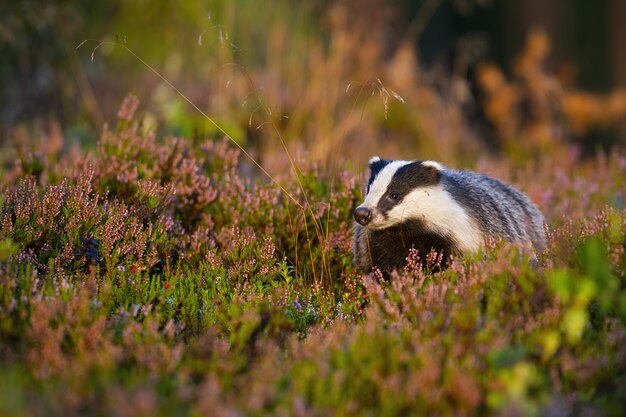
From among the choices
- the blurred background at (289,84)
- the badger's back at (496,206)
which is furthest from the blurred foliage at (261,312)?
the blurred background at (289,84)

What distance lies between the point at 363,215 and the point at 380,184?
1.07ft

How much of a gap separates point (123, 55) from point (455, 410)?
10986 millimetres

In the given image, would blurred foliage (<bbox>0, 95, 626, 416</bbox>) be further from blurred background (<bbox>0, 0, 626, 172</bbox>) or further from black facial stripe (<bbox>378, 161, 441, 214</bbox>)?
blurred background (<bbox>0, 0, 626, 172</bbox>)

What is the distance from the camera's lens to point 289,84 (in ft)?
33.1

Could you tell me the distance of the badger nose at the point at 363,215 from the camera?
14.3 ft

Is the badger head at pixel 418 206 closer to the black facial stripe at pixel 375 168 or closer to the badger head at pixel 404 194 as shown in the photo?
the badger head at pixel 404 194

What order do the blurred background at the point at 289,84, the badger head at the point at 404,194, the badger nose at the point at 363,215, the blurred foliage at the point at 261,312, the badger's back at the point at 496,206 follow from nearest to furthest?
the blurred foliage at the point at 261,312
the badger nose at the point at 363,215
the badger head at the point at 404,194
the badger's back at the point at 496,206
the blurred background at the point at 289,84

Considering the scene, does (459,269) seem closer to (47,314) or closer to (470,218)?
(470,218)

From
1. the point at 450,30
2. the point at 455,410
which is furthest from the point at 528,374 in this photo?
the point at 450,30

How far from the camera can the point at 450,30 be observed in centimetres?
1755

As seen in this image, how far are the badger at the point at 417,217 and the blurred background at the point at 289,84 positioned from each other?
7.37 feet

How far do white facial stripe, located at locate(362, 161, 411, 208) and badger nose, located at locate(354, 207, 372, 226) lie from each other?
0.30 ft

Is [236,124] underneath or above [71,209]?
above

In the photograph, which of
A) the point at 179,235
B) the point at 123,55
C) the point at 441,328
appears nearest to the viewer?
the point at 441,328
